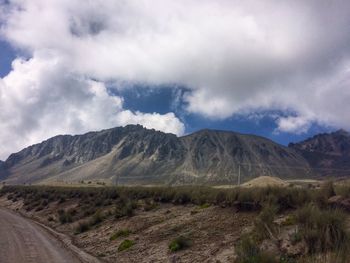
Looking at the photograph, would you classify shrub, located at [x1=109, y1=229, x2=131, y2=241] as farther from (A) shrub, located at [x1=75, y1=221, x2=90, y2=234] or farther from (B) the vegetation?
(A) shrub, located at [x1=75, y1=221, x2=90, y2=234]

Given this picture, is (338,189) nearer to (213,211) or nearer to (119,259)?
(213,211)

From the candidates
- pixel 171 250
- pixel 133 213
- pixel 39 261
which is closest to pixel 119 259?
pixel 171 250

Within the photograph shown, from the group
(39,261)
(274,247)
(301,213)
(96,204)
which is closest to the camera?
(274,247)

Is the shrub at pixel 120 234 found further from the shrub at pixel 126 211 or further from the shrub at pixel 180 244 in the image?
the shrub at pixel 180 244

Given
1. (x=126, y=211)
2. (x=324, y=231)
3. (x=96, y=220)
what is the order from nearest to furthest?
(x=324, y=231)
(x=126, y=211)
(x=96, y=220)

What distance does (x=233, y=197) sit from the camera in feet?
79.6

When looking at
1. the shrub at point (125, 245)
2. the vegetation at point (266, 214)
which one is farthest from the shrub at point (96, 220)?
the shrub at point (125, 245)

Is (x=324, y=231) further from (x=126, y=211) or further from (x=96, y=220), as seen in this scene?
(x=96, y=220)

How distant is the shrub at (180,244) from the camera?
61.1 feet

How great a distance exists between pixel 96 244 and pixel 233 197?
9378 mm

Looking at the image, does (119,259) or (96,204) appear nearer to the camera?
(119,259)

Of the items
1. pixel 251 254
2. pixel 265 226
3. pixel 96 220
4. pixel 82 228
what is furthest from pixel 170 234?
pixel 96 220

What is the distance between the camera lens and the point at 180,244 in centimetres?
1878

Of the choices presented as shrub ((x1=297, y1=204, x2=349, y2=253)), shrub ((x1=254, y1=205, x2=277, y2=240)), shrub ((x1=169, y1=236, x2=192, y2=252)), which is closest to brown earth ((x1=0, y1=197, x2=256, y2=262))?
shrub ((x1=169, y1=236, x2=192, y2=252))
